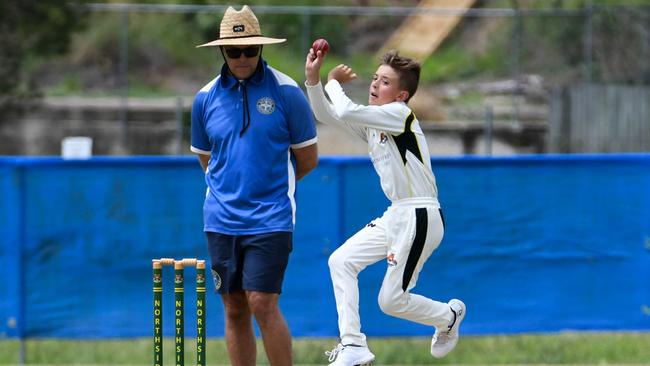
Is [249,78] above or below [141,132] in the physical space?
above

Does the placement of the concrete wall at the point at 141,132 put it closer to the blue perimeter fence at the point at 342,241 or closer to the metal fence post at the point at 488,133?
the metal fence post at the point at 488,133

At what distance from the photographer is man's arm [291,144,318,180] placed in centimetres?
637

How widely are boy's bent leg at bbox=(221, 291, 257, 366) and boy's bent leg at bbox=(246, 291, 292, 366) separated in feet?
0.72

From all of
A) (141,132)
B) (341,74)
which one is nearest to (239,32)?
(341,74)

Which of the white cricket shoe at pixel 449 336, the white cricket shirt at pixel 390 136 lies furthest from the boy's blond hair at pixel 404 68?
the white cricket shoe at pixel 449 336

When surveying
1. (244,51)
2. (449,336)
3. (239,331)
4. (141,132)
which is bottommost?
(449,336)

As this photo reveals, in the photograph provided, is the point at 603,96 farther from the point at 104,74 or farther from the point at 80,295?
the point at 80,295

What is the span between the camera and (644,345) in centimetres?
903

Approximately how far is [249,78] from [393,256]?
124cm

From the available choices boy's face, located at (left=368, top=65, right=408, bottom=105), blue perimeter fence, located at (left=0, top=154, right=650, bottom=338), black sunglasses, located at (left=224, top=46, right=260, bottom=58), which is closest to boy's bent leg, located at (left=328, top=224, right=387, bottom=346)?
boy's face, located at (left=368, top=65, right=408, bottom=105)

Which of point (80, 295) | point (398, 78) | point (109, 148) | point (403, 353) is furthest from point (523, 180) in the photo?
point (109, 148)

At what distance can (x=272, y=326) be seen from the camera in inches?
242

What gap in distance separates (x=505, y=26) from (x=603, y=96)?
13.0ft

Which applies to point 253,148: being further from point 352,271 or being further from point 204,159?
point 352,271
